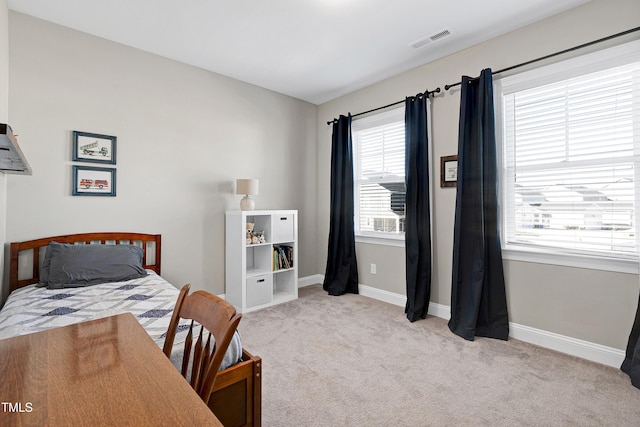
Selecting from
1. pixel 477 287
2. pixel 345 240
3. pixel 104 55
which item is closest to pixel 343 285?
pixel 345 240

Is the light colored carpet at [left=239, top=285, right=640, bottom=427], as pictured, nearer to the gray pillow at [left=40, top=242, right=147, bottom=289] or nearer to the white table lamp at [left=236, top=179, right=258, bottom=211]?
the gray pillow at [left=40, top=242, right=147, bottom=289]

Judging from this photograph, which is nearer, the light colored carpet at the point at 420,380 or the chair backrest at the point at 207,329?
the chair backrest at the point at 207,329

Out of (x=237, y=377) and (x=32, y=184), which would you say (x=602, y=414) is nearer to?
(x=237, y=377)

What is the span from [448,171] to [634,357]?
1.88m

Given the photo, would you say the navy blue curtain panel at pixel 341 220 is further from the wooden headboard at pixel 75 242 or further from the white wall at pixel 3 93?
the white wall at pixel 3 93

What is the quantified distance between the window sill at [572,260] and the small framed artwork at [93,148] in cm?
363

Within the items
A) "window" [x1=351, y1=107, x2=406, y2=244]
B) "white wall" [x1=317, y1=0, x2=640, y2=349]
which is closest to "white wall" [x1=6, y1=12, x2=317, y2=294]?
"window" [x1=351, y1=107, x2=406, y2=244]

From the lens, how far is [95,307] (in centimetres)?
189

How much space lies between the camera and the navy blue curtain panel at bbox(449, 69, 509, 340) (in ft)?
8.82

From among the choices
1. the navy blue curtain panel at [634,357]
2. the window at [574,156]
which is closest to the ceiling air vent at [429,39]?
the window at [574,156]

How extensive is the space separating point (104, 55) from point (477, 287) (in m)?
3.92

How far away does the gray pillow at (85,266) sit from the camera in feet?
7.60

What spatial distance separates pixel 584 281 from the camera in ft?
7.72

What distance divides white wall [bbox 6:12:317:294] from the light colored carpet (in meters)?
1.37
